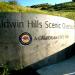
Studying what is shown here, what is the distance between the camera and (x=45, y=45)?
9.66 meters

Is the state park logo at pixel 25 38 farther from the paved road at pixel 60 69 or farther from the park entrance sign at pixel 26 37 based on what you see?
the paved road at pixel 60 69

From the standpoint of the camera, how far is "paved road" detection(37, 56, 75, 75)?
867cm

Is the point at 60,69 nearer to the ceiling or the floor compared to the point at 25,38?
nearer to the floor

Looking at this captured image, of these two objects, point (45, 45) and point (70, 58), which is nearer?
point (45, 45)

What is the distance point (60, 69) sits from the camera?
9039 mm

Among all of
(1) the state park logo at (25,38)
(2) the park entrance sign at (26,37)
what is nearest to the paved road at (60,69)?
(2) the park entrance sign at (26,37)

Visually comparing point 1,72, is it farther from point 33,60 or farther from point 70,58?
point 70,58

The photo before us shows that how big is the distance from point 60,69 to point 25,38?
1536 mm

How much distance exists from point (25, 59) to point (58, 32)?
5.23 feet

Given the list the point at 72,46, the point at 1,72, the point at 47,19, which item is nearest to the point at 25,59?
the point at 1,72

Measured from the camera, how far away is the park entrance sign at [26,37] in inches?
361

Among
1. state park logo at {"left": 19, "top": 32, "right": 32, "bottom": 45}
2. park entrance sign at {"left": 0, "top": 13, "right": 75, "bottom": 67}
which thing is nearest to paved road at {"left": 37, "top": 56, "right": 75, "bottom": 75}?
park entrance sign at {"left": 0, "top": 13, "right": 75, "bottom": 67}

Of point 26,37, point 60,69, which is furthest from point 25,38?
point 60,69

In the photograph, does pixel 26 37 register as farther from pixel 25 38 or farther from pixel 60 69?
pixel 60 69
